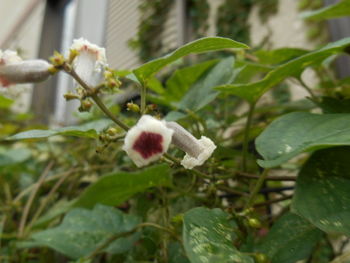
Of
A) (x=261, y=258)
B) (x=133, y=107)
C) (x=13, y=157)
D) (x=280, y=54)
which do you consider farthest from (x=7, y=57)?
(x=13, y=157)

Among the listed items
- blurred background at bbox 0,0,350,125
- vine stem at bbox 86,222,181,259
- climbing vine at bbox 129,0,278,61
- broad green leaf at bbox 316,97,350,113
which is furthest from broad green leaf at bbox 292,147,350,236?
climbing vine at bbox 129,0,278,61

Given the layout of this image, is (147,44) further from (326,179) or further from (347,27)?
(326,179)

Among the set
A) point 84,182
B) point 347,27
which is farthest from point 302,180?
point 347,27

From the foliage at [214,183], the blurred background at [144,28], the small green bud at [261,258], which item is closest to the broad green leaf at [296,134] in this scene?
the foliage at [214,183]

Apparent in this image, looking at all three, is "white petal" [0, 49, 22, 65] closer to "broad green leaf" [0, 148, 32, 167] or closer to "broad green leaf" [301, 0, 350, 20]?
"broad green leaf" [301, 0, 350, 20]

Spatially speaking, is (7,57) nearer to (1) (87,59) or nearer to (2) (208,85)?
(1) (87,59)
